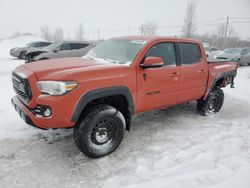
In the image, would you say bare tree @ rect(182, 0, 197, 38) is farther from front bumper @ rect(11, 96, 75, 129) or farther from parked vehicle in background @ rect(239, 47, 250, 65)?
front bumper @ rect(11, 96, 75, 129)

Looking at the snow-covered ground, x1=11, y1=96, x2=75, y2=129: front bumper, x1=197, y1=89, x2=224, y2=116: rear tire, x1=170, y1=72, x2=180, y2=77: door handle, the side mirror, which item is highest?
the side mirror

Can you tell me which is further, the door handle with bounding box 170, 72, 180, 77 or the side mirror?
the door handle with bounding box 170, 72, 180, 77

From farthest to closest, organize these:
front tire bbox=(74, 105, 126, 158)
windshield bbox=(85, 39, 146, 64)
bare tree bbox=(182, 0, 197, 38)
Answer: bare tree bbox=(182, 0, 197, 38) → windshield bbox=(85, 39, 146, 64) → front tire bbox=(74, 105, 126, 158)

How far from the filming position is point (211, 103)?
5.76 m

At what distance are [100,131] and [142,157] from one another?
79cm

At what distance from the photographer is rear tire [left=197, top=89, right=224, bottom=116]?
5.59m

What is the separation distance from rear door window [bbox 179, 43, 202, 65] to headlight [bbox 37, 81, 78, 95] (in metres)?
2.55

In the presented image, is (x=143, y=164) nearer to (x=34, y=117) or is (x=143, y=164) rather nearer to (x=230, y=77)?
(x=34, y=117)

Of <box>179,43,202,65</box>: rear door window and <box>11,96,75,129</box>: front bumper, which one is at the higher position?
<box>179,43,202,65</box>: rear door window

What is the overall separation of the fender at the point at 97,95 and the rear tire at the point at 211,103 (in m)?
2.68

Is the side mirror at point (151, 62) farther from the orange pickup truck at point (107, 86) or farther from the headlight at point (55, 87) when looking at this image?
the headlight at point (55, 87)

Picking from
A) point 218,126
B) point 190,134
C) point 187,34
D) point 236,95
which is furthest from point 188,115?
point 187,34

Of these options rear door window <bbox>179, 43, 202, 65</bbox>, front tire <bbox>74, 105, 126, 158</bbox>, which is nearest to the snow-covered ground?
front tire <bbox>74, 105, 126, 158</bbox>

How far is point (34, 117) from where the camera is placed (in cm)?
305
